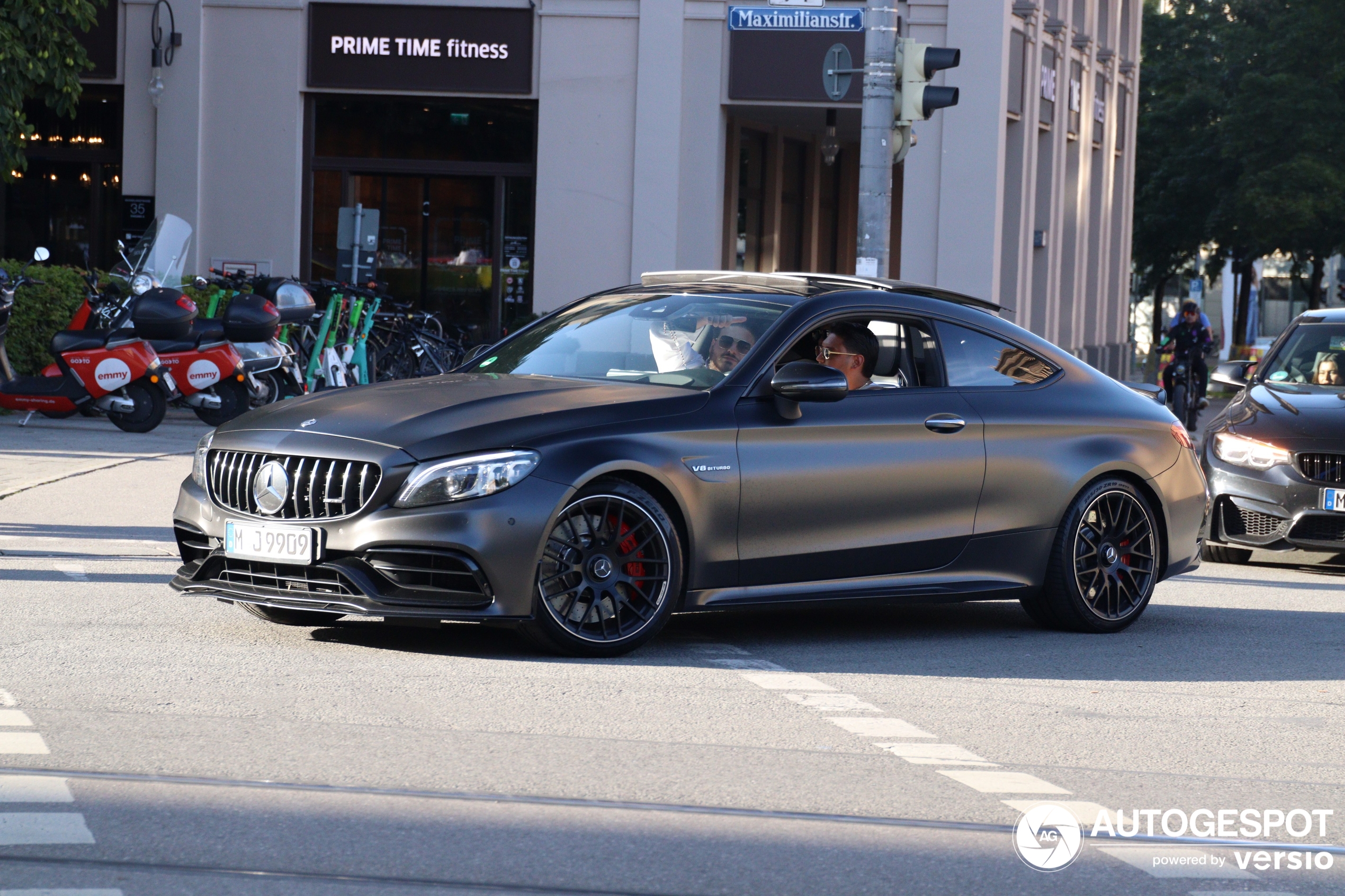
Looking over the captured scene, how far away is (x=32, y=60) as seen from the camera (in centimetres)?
2180

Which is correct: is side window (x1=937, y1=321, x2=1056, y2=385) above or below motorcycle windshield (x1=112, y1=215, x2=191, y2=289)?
below

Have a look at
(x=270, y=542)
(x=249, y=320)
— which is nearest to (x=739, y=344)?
(x=270, y=542)

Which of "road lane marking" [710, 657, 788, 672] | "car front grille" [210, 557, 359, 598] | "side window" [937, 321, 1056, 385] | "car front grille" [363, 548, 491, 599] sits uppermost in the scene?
"side window" [937, 321, 1056, 385]

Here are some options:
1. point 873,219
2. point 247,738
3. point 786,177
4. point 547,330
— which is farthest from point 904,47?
point 786,177

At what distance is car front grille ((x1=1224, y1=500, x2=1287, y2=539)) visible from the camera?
37.3ft

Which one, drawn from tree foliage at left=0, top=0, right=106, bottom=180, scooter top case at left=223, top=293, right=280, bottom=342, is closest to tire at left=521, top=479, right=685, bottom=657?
scooter top case at left=223, top=293, right=280, bottom=342

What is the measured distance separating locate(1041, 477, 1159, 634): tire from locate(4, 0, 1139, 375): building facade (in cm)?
1663

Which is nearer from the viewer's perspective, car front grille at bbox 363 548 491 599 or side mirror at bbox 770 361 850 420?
car front grille at bbox 363 548 491 599

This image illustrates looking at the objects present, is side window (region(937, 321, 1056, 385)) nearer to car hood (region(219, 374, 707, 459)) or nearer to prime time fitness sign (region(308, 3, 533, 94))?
car hood (region(219, 374, 707, 459))

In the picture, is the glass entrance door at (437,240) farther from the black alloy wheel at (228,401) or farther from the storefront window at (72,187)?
the black alloy wheel at (228,401)

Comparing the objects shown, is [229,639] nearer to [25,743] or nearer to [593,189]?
[25,743]

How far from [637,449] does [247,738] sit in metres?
2.01

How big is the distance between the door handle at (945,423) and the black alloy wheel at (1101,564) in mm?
742

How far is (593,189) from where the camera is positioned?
25469mm
